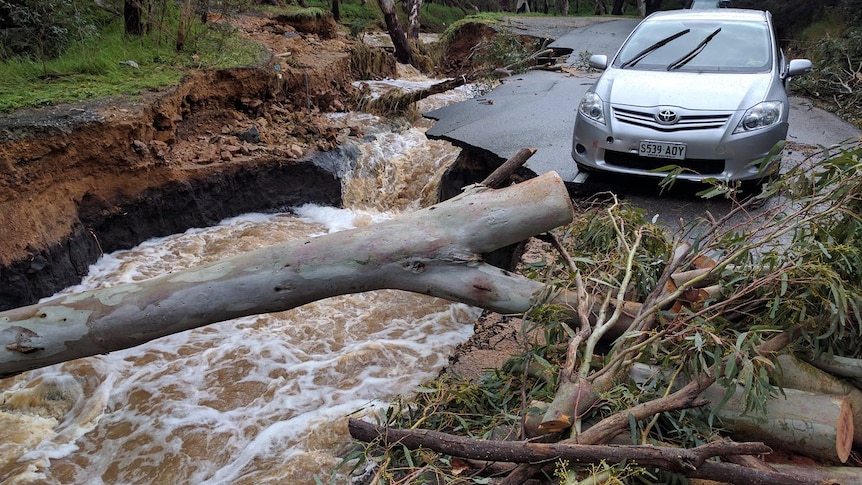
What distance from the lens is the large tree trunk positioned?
11.8 feet

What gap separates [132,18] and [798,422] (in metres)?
10.7

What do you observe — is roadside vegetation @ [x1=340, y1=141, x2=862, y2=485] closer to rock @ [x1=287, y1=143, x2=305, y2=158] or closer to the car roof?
the car roof

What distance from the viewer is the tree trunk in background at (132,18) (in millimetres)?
9794

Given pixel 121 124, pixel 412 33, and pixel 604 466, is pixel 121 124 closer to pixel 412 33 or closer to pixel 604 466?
pixel 604 466

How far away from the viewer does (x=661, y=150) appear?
5.77 metres

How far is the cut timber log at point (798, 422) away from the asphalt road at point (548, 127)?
321cm

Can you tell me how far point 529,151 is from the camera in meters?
4.46

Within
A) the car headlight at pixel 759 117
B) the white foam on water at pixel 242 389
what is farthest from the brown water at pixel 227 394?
the car headlight at pixel 759 117

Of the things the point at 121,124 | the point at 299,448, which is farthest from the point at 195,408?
the point at 121,124

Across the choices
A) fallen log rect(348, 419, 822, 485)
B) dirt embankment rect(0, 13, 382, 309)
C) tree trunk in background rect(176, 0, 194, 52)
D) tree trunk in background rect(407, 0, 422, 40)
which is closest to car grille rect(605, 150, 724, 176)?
fallen log rect(348, 419, 822, 485)

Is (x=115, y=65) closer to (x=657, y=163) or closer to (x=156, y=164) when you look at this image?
(x=156, y=164)

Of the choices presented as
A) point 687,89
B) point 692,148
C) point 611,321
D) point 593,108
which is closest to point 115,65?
point 593,108

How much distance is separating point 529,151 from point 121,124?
211 inches

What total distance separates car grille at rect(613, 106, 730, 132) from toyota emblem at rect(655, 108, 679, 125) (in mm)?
30
